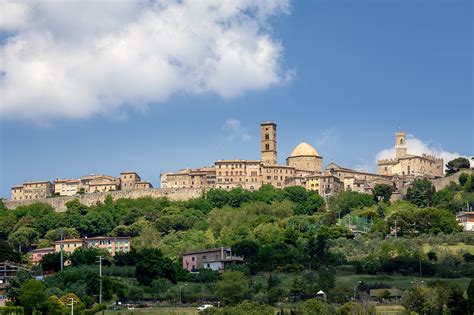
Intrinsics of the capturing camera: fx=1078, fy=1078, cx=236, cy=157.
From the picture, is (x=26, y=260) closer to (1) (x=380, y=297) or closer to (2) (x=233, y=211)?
(2) (x=233, y=211)

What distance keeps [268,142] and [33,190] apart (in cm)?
2752

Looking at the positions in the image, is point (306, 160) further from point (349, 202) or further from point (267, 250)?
point (267, 250)

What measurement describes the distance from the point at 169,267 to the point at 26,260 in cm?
2272

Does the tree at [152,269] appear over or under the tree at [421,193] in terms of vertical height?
under

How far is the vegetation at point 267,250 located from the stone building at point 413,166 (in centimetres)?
1497

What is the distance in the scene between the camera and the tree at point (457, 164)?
371 ft

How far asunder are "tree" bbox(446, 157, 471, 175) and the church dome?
54.3 ft

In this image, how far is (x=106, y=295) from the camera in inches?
2501

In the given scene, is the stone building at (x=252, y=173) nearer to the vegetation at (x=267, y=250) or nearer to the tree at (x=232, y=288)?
the vegetation at (x=267, y=250)

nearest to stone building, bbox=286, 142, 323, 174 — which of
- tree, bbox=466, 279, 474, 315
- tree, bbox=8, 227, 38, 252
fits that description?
tree, bbox=8, 227, 38, 252

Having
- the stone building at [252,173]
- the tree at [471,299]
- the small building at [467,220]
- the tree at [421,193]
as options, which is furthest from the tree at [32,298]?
the stone building at [252,173]

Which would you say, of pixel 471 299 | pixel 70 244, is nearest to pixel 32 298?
pixel 471 299

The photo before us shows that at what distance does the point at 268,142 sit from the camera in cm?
12456

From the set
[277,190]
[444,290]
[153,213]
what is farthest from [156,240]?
[444,290]
